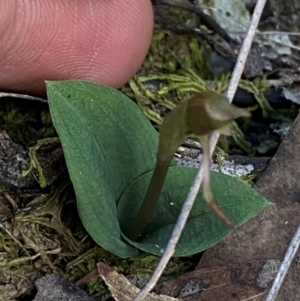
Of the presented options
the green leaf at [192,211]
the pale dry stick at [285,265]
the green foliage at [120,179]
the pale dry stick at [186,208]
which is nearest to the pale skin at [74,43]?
the green foliage at [120,179]

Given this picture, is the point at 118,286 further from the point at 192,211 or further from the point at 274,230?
the point at 274,230

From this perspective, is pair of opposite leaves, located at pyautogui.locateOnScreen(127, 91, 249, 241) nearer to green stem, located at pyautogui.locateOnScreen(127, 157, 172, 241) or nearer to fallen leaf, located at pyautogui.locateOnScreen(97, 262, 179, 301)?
green stem, located at pyautogui.locateOnScreen(127, 157, 172, 241)

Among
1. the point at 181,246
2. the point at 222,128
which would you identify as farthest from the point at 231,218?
the point at 222,128

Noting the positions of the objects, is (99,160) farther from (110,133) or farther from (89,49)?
(89,49)

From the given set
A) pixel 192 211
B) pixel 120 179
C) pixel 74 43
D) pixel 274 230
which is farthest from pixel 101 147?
pixel 274 230

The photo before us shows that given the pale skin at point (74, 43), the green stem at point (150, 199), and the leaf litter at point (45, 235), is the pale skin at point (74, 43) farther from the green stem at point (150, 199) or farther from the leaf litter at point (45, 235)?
the green stem at point (150, 199)
